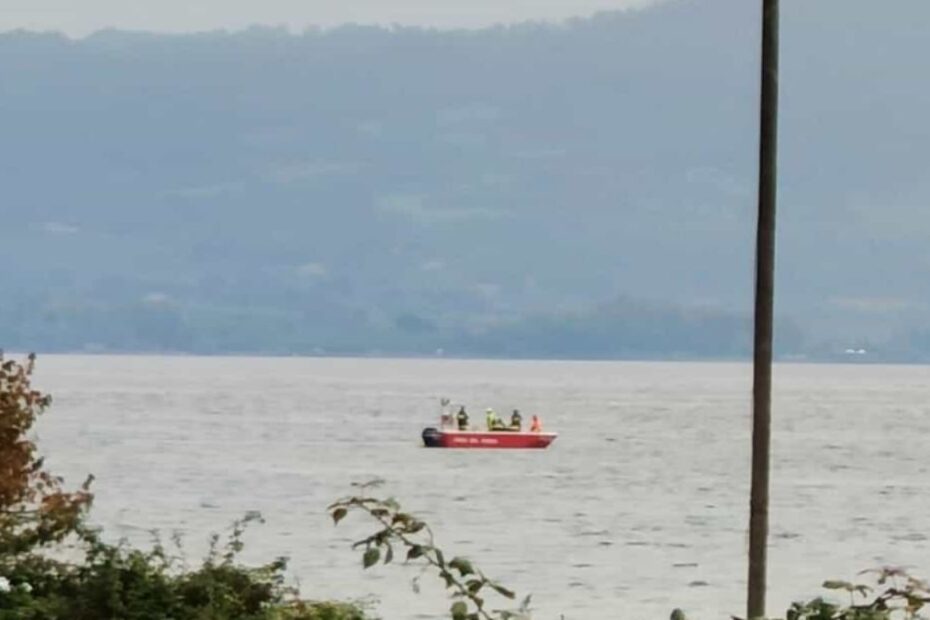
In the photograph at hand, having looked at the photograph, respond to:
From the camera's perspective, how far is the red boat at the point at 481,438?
108 metres

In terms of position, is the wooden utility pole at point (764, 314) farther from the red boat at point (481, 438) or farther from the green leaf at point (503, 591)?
the red boat at point (481, 438)

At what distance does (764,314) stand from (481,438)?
322 feet

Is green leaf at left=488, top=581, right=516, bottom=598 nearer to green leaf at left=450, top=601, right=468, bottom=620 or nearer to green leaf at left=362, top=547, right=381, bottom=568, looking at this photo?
green leaf at left=450, top=601, right=468, bottom=620

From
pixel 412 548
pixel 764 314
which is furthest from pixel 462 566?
pixel 764 314

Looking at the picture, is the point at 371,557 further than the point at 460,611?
No

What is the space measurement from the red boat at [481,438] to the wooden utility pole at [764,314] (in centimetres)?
9732

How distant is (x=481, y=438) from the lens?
108 m

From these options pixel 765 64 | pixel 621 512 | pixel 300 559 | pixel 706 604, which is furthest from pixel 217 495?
pixel 765 64

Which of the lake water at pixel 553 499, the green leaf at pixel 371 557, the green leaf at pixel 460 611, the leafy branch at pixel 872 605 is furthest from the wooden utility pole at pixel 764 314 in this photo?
the lake water at pixel 553 499

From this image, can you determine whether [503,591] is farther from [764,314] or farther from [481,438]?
[481,438]

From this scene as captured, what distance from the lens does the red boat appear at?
4271 inches

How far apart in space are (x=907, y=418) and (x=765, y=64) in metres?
180

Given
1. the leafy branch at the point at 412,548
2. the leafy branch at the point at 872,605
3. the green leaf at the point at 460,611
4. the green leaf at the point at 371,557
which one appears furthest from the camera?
the leafy branch at the point at 872,605

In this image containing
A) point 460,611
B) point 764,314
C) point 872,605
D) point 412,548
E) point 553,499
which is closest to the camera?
point 412,548
